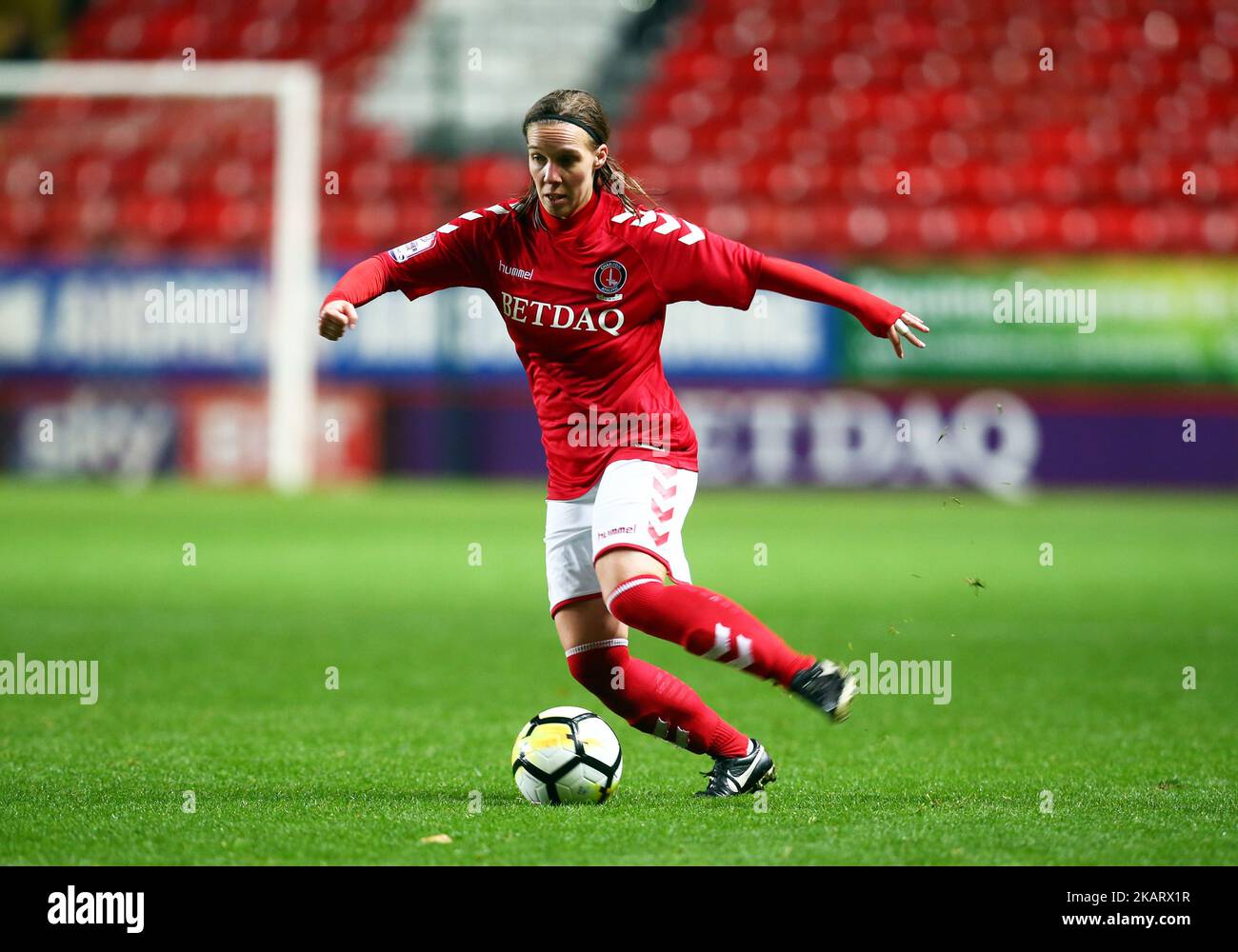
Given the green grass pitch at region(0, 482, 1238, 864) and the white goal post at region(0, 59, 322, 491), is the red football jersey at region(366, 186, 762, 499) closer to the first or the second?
the green grass pitch at region(0, 482, 1238, 864)

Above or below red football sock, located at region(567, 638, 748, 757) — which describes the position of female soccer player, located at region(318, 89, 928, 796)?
above

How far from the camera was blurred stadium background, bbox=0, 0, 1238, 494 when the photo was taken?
18.2 meters

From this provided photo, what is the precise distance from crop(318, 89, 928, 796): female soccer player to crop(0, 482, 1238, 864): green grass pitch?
1.41 ft

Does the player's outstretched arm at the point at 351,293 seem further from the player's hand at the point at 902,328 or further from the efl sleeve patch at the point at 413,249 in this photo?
the player's hand at the point at 902,328

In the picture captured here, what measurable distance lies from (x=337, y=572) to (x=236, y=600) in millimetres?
1529

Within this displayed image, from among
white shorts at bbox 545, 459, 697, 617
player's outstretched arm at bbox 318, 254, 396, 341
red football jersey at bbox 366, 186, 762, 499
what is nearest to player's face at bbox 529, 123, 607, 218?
red football jersey at bbox 366, 186, 762, 499

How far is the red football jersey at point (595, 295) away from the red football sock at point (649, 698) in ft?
1.60

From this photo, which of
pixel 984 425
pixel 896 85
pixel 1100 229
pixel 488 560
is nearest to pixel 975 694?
pixel 488 560

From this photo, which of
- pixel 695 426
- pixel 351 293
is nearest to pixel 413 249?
pixel 351 293

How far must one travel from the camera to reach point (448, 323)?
1864 cm

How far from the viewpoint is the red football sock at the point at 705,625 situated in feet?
15.0

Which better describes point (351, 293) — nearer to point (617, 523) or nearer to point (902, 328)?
point (617, 523)

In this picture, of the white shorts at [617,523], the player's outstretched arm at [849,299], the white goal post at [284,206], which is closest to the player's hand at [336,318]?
the white shorts at [617,523]

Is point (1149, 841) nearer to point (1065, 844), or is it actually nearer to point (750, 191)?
point (1065, 844)
